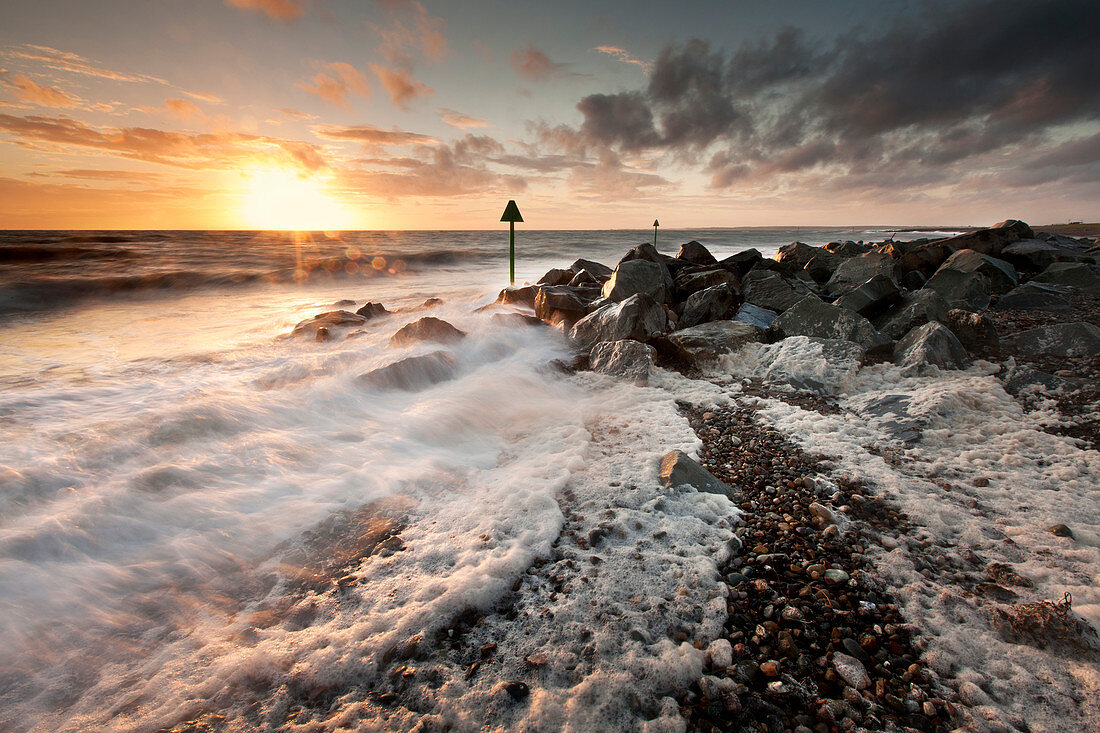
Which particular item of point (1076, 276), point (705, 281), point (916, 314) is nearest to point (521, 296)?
point (705, 281)

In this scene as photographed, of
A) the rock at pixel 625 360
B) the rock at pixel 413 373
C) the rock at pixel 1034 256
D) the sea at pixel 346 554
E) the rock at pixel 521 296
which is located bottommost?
the sea at pixel 346 554

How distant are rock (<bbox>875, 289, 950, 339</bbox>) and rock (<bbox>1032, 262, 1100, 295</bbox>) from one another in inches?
201

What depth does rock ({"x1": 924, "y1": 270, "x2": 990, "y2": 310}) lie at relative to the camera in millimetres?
7602

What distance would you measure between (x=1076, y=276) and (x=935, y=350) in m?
7.07

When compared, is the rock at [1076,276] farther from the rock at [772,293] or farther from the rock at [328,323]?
the rock at [328,323]

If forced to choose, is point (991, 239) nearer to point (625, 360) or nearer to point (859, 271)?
point (859, 271)

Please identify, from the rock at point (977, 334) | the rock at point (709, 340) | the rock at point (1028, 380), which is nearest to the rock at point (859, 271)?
the rock at point (977, 334)

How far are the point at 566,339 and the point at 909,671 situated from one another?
20.9 feet

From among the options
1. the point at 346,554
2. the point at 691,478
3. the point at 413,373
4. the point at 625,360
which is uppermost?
the point at 625,360

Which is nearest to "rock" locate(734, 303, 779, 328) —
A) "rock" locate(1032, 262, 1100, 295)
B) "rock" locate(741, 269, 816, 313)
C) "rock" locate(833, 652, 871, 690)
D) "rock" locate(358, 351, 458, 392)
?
"rock" locate(741, 269, 816, 313)

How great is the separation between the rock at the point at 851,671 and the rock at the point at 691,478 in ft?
4.27

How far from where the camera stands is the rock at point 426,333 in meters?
7.57

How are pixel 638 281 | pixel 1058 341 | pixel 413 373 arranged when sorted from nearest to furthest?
pixel 1058 341 < pixel 413 373 < pixel 638 281

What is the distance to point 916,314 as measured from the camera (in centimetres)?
603
